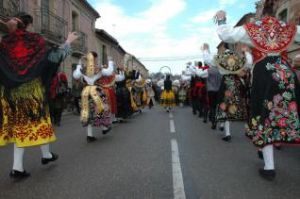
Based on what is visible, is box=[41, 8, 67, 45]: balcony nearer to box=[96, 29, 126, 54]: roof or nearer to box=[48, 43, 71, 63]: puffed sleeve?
box=[96, 29, 126, 54]: roof

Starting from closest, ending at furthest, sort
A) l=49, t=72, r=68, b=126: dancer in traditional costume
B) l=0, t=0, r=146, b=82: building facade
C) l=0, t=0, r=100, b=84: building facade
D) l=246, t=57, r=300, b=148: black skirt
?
l=246, t=57, r=300, b=148: black skirt
l=49, t=72, r=68, b=126: dancer in traditional costume
l=0, t=0, r=100, b=84: building facade
l=0, t=0, r=146, b=82: building facade

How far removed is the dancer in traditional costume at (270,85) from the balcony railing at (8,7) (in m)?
12.6

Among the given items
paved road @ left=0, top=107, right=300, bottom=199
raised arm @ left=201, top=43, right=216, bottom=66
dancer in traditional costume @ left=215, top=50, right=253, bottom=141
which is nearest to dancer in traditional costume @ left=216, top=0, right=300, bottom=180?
paved road @ left=0, top=107, right=300, bottom=199

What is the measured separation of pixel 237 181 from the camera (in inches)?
191

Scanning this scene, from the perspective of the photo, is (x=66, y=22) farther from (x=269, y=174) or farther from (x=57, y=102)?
(x=269, y=174)

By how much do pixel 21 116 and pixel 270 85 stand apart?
2.90m

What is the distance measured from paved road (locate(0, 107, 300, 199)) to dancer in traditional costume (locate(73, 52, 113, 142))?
0.46 metres

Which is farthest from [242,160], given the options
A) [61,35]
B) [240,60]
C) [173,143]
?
[61,35]

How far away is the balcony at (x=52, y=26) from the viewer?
2092 centimetres

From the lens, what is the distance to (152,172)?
5328 mm

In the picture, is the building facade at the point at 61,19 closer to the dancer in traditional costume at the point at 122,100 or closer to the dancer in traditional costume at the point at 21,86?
the dancer in traditional costume at the point at 122,100

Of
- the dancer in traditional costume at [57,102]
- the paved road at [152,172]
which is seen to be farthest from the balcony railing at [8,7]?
the paved road at [152,172]

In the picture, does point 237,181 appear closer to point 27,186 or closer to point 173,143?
point 27,186

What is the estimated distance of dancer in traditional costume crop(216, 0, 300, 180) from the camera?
4.84 m
